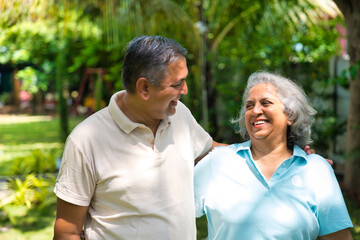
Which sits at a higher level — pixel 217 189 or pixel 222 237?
pixel 217 189

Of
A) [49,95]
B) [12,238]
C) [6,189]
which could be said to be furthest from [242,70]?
[49,95]

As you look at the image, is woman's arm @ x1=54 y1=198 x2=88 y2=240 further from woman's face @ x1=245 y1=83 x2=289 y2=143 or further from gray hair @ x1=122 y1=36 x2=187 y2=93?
woman's face @ x1=245 y1=83 x2=289 y2=143

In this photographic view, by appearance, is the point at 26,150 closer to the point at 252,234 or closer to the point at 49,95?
the point at 252,234

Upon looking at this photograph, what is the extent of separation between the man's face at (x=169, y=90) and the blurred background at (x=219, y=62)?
3.07 metres

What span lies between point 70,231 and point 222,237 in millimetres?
678

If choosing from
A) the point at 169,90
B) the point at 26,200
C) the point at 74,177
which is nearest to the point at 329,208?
the point at 169,90

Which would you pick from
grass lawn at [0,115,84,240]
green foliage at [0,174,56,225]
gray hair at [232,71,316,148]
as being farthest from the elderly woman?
green foliage at [0,174,56,225]

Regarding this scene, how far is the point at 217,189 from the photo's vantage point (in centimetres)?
215

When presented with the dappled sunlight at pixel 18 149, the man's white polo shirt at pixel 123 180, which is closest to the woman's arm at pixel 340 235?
the man's white polo shirt at pixel 123 180

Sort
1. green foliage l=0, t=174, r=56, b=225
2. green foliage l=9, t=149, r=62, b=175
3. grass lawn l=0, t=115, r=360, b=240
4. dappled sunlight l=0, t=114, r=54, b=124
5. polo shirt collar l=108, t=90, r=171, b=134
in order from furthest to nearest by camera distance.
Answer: dappled sunlight l=0, t=114, r=54, b=124
green foliage l=9, t=149, r=62, b=175
green foliage l=0, t=174, r=56, b=225
grass lawn l=0, t=115, r=360, b=240
polo shirt collar l=108, t=90, r=171, b=134

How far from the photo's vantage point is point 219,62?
8844mm

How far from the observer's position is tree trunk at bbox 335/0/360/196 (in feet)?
17.0

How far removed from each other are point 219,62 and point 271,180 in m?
6.89

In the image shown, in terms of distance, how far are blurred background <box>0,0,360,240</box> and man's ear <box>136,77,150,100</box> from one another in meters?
3.14
